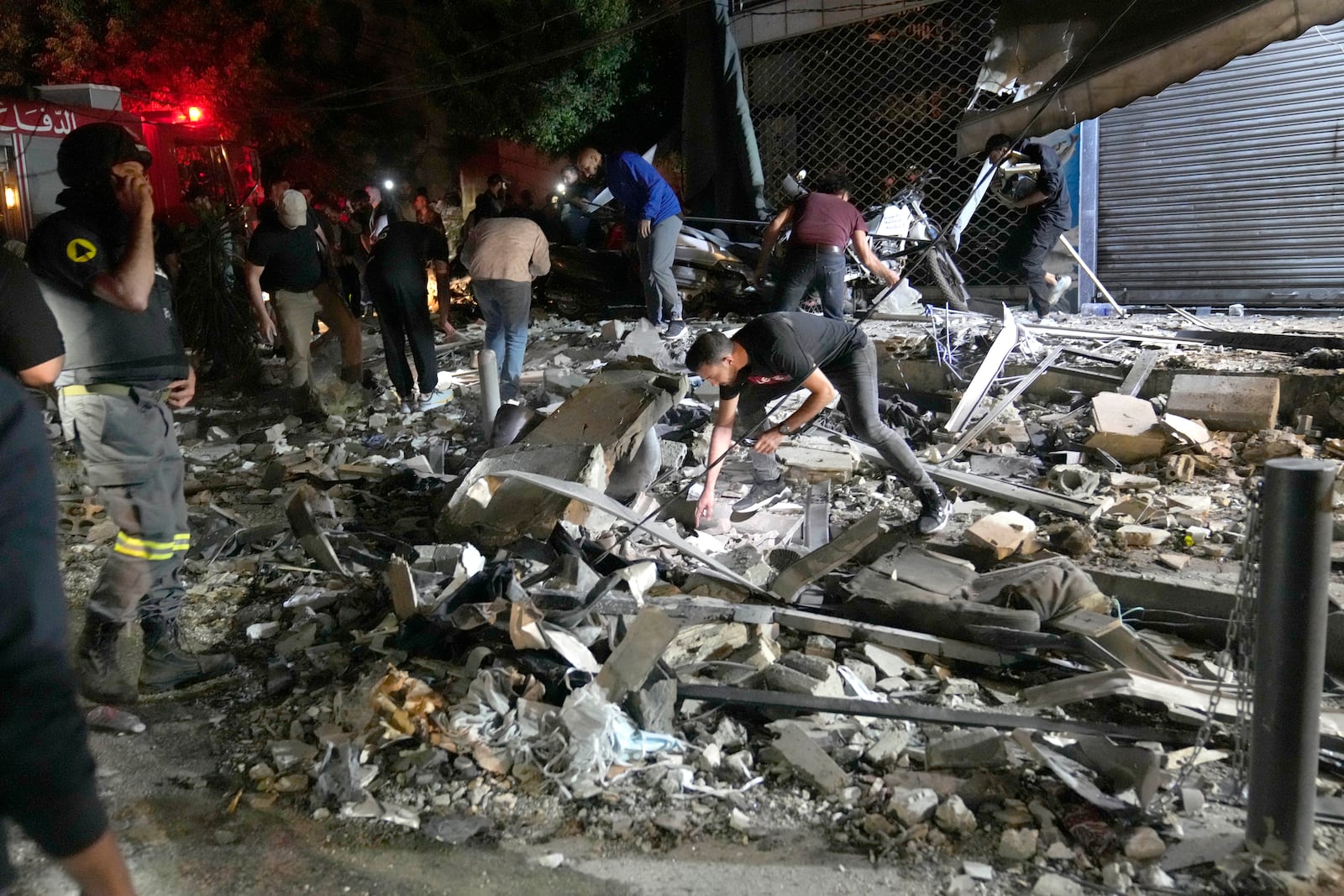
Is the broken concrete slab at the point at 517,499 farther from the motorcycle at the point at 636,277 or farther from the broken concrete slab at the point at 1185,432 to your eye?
the motorcycle at the point at 636,277

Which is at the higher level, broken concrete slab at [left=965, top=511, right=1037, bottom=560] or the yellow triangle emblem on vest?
the yellow triangle emblem on vest

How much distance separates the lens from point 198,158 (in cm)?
1271

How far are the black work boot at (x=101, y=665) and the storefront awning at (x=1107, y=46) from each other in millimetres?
4366

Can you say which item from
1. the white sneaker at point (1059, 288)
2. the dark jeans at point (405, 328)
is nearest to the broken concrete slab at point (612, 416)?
the dark jeans at point (405, 328)

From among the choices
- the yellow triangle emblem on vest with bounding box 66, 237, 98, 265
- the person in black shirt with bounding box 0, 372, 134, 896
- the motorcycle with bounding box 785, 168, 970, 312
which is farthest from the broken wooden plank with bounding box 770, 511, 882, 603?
the motorcycle with bounding box 785, 168, 970, 312

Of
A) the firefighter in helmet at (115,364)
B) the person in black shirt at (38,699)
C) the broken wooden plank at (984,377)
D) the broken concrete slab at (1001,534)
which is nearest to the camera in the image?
the person in black shirt at (38,699)

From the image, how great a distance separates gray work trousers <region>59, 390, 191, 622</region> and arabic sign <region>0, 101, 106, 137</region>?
8755 millimetres

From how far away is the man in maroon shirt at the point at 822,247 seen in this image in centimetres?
687

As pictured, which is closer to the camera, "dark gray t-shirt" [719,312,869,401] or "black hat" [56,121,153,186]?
"black hat" [56,121,153,186]

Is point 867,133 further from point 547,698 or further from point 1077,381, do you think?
point 547,698

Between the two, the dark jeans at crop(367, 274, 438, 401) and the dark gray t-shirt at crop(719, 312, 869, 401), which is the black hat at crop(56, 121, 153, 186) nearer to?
the dark gray t-shirt at crop(719, 312, 869, 401)

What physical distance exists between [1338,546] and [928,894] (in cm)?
307

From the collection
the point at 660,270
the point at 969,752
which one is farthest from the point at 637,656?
the point at 660,270

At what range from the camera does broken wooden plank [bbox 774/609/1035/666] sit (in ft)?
11.5
